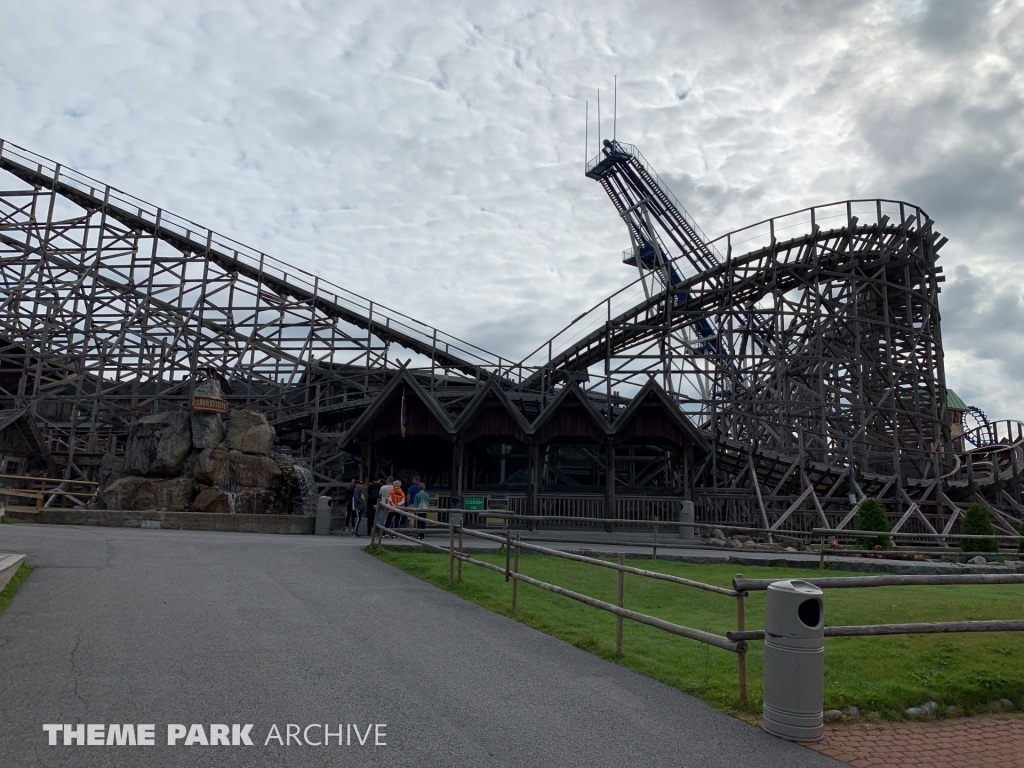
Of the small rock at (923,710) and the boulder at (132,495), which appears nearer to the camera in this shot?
the small rock at (923,710)

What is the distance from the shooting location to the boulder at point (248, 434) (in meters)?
26.4

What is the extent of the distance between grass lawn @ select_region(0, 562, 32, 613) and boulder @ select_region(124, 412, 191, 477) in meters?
14.1

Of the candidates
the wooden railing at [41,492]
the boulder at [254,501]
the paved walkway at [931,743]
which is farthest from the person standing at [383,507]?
the paved walkway at [931,743]

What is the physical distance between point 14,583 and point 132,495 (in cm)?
1587

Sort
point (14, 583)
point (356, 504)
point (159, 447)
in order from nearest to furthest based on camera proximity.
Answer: point (14, 583), point (356, 504), point (159, 447)

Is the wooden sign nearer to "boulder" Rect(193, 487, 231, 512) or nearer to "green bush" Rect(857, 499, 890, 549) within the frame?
"boulder" Rect(193, 487, 231, 512)

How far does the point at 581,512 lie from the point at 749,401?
8.46m

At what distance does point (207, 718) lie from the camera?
5.52 metres

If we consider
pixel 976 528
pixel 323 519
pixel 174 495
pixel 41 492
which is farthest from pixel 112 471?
pixel 976 528

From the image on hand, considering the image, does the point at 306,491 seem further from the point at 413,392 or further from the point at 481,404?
the point at 481,404

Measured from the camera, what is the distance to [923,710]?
6.51m

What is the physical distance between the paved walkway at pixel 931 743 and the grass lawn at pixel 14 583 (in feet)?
28.5

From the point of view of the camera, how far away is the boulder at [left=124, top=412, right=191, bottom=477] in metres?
25.5

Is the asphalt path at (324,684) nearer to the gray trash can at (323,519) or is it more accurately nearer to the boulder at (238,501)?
the gray trash can at (323,519)
